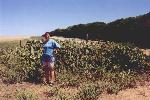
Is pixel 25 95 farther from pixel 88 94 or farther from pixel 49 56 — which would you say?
pixel 49 56

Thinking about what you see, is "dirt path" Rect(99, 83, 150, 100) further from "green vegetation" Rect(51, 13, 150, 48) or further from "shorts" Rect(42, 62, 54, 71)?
"green vegetation" Rect(51, 13, 150, 48)

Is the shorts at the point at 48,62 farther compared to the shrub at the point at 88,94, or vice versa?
the shorts at the point at 48,62

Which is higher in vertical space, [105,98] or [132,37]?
[132,37]

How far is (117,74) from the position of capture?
39.9ft

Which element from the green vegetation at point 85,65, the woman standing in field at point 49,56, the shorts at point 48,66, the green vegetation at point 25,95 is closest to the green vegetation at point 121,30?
the green vegetation at point 85,65

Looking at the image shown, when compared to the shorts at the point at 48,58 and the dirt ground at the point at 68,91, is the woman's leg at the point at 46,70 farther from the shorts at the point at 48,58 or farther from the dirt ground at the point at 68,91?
the dirt ground at the point at 68,91

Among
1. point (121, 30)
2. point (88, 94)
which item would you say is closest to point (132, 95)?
point (88, 94)

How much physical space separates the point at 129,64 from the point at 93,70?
1241 millimetres

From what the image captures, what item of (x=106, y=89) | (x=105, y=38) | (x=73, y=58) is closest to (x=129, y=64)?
(x=73, y=58)

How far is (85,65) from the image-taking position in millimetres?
13461

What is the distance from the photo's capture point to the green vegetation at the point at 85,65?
473 inches

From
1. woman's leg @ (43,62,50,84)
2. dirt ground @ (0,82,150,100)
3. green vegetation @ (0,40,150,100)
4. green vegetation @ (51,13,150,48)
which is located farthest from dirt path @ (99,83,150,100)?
green vegetation @ (51,13,150,48)

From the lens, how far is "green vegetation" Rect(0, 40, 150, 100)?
473 inches

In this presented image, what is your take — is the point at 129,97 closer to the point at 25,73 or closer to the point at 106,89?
the point at 106,89
